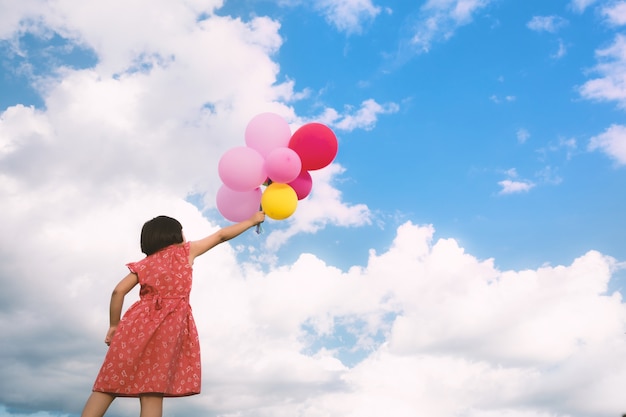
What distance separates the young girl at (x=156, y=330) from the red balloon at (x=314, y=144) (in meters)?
1.29

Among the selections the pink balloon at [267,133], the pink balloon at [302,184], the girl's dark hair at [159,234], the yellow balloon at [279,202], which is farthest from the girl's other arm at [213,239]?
the pink balloon at [267,133]

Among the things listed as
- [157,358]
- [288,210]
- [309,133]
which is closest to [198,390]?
[157,358]

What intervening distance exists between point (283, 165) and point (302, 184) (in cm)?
48

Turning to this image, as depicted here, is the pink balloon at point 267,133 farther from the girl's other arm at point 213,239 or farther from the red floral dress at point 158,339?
the red floral dress at point 158,339

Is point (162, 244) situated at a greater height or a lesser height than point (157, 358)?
greater

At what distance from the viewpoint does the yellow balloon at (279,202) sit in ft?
17.6

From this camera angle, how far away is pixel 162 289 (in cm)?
457

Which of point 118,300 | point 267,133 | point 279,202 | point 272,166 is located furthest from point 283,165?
point 118,300

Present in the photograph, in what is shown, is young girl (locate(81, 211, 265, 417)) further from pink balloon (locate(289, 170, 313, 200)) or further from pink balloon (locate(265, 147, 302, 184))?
pink balloon (locate(289, 170, 313, 200))

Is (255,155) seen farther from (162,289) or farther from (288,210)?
(162,289)

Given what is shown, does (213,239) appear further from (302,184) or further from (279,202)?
(302,184)

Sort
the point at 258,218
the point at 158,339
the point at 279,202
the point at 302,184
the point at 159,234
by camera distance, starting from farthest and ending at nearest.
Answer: the point at 302,184 → the point at 279,202 → the point at 258,218 → the point at 159,234 → the point at 158,339

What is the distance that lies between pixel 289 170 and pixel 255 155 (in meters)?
0.40

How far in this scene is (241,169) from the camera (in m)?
5.46
